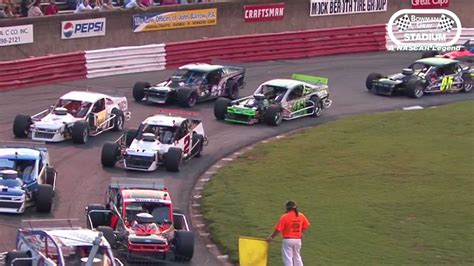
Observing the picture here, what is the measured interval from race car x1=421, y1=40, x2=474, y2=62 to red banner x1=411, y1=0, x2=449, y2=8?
519 cm

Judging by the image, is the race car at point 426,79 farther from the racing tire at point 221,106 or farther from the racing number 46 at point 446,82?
the racing tire at point 221,106

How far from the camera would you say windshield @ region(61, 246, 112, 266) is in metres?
22.4

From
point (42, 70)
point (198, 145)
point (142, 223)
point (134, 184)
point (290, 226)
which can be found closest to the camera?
point (290, 226)

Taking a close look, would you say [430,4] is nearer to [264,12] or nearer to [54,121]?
[264,12]

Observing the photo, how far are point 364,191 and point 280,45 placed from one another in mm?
20916

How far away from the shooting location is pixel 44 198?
28.8 metres

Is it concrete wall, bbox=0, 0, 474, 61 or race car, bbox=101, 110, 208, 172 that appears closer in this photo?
race car, bbox=101, 110, 208, 172

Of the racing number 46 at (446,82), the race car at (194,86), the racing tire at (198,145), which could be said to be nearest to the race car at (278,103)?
the race car at (194,86)

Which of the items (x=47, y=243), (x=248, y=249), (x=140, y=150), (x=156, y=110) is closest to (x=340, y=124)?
(x=156, y=110)

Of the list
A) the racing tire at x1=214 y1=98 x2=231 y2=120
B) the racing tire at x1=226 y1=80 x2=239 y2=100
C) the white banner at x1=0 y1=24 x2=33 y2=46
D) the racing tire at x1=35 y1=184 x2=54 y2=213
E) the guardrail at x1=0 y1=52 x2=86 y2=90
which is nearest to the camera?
the racing tire at x1=35 y1=184 x2=54 y2=213

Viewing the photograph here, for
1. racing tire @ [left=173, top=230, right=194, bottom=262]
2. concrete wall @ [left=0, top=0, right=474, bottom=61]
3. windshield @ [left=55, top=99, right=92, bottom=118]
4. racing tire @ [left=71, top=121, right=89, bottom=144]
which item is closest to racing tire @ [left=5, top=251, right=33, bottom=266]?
racing tire @ [left=173, top=230, right=194, bottom=262]

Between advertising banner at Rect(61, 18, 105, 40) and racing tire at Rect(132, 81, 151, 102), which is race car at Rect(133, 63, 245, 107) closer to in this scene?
racing tire at Rect(132, 81, 151, 102)

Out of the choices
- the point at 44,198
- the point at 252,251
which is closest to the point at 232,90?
the point at 44,198

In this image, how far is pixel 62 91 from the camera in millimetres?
43375
